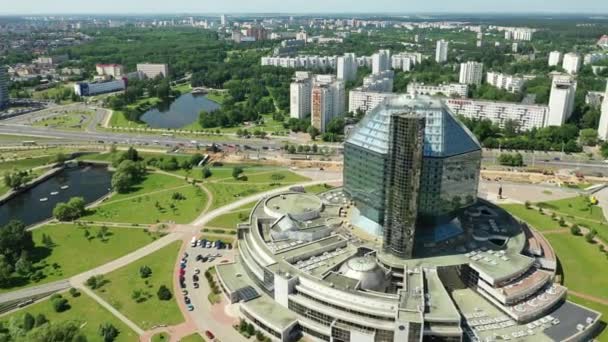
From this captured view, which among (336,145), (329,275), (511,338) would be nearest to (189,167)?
(336,145)

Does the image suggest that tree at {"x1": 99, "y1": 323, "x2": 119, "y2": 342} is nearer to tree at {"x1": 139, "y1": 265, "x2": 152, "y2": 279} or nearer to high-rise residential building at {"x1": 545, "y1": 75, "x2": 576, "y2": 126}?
tree at {"x1": 139, "y1": 265, "x2": 152, "y2": 279}

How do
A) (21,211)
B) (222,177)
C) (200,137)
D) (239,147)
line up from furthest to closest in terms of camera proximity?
1. (200,137)
2. (239,147)
3. (222,177)
4. (21,211)

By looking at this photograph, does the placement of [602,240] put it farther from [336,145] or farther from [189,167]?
[189,167]

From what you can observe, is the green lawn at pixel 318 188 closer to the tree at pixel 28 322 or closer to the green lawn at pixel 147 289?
the green lawn at pixel 147 289

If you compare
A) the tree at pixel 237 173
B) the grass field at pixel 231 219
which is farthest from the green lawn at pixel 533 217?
the tree at pixel 237 173

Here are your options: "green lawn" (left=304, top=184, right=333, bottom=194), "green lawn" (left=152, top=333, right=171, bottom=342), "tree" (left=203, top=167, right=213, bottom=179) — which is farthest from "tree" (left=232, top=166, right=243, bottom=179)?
"green lawn" (left=152, top=333, right=171, bottom=342)

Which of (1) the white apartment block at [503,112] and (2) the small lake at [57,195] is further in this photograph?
(1) the white apartment block at [503,112]
